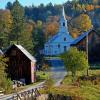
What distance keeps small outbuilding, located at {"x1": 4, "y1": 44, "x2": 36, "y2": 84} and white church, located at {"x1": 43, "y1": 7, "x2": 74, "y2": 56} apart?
50404mm

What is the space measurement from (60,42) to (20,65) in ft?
182

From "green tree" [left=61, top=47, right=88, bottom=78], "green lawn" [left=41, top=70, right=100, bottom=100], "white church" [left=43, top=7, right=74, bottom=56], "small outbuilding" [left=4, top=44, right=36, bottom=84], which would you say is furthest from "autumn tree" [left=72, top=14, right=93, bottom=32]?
"green lawn" [left=41, top=70, right=100, bottom=100]

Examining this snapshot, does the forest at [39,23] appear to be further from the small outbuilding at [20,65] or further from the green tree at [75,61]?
the green tree at [75,61]

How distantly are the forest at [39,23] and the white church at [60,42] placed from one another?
8.76 ft

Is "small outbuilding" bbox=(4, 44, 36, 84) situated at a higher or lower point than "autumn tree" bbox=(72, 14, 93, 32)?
lower

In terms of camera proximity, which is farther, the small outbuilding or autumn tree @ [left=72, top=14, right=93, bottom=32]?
autumn tree @ [left=72, top=14, right=93, bottom=32]

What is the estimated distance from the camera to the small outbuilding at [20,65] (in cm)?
5838

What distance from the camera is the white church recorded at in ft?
364

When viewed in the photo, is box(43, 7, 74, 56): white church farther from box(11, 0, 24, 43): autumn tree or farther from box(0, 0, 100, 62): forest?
box(11, 0, 24, 43): autumn tree

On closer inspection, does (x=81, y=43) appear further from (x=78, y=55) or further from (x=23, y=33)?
(x=78, y=55)

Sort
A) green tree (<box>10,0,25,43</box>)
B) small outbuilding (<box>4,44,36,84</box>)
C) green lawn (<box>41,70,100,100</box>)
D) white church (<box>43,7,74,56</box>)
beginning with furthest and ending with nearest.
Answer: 1. white church (<box>43,7,74,56</box>)
2. green tree (<box>10,0,25,43</box>)
3. small outbuilding (<box>4,44,36,84</box>)
4. green lawn (<box>41,70,100,100</box>)

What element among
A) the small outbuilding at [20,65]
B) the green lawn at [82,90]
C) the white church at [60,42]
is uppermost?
the white church at [60,42]

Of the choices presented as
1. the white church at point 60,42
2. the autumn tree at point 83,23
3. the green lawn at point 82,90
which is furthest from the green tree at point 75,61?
the autumn tree at point 83,23

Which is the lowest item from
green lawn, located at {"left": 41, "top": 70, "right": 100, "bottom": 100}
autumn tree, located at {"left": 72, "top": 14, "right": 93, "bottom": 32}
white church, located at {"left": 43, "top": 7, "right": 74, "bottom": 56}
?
green lawn, located at {"left": 41, "top": 70, "right": 100, "bottom": 100}
